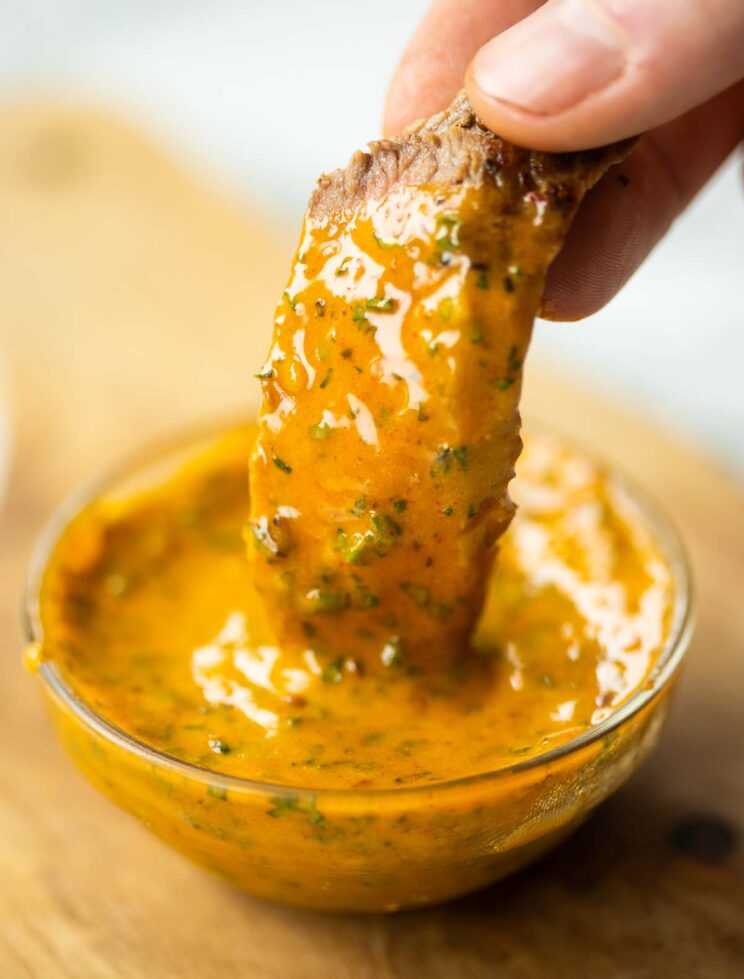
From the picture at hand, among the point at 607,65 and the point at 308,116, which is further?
the point at 308,116

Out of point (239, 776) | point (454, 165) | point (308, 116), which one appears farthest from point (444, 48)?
point (308, 116)

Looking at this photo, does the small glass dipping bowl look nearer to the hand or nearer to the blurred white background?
the hand

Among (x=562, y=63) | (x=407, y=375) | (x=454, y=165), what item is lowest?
(x=407, y=375)

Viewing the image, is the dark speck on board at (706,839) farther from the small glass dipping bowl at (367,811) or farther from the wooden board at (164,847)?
the small glass dipping bowl at (367,811)

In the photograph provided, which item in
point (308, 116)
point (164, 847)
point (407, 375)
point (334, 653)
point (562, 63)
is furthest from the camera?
point (308, 116)

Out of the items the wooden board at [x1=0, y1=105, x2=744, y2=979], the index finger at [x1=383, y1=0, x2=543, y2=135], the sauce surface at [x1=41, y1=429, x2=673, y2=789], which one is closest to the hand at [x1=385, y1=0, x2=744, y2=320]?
the index finger at [x1=383, y1=0, x2=543, y2=135]

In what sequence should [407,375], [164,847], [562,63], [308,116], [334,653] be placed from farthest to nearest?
1. [308,116]
2. [164,847]
3. [334,653]
4. [407,375]
5. [562,63]

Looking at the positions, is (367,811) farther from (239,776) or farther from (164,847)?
(164,847)
